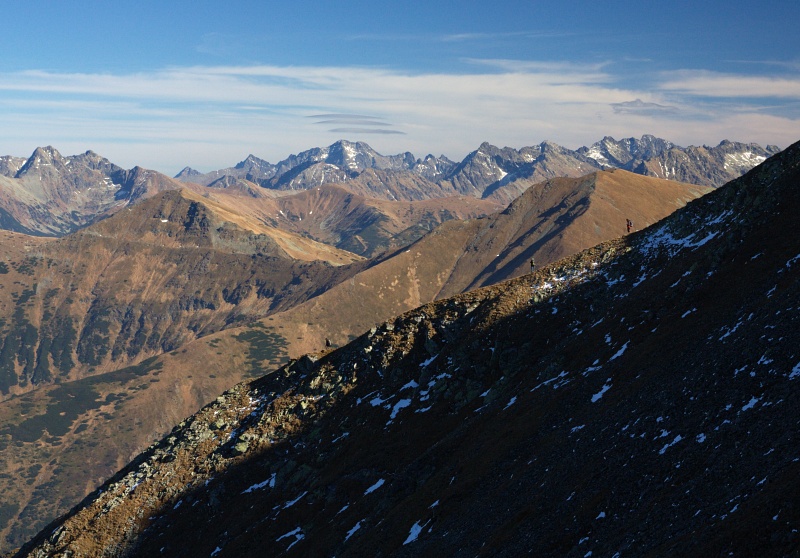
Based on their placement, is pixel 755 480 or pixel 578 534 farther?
pixel 578 534

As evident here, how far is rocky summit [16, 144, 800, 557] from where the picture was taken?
3934 cm

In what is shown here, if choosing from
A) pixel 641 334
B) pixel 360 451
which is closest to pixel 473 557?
pixel 641 334

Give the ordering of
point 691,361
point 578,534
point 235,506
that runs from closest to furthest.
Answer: point 578,534 → point 691,361 → point 235,506

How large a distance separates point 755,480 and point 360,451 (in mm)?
67268

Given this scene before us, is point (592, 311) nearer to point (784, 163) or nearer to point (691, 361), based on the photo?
point (784, 163)


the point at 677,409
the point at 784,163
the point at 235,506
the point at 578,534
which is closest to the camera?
the point at 578,534

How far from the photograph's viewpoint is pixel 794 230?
71.1m

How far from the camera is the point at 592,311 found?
312 feet

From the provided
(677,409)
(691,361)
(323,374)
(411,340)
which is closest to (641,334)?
(691,361)

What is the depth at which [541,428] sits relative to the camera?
64750mm

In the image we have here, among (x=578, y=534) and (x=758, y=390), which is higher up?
(x=758, y=390)

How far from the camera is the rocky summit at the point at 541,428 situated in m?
39.3

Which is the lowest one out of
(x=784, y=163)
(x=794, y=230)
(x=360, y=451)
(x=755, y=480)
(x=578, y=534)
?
(x=360, y=451)

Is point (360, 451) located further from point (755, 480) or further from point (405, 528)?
point (755, 480)
